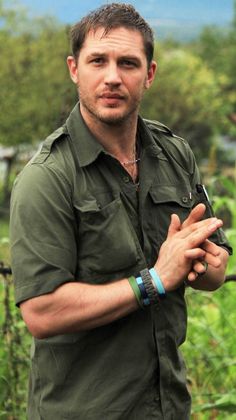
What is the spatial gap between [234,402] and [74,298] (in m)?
1.09

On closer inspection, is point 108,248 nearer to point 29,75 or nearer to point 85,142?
point 85,142

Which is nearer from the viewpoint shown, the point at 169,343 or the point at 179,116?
the point at 169,343

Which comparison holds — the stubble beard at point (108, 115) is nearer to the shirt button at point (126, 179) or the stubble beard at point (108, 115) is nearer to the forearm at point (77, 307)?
the shirt button at point (126, 179)

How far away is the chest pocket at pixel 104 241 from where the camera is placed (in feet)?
6.59

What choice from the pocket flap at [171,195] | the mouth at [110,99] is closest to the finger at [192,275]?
the pocket flap at [171,195]

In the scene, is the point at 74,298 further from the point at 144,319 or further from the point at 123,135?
the point at 123,135

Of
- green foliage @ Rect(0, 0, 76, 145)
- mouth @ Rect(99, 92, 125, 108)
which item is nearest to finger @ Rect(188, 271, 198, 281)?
mouth @ Rect(99, 92, 125, 108)

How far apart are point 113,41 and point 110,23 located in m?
0.06

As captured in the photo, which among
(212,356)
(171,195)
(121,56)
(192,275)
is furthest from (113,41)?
(212,356)

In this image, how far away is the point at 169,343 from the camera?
2.13 m

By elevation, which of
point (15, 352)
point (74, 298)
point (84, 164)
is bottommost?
point (15, 352)

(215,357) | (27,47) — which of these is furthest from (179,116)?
(215,357)

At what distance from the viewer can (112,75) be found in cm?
209

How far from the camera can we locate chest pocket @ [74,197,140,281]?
2008 millimetres
